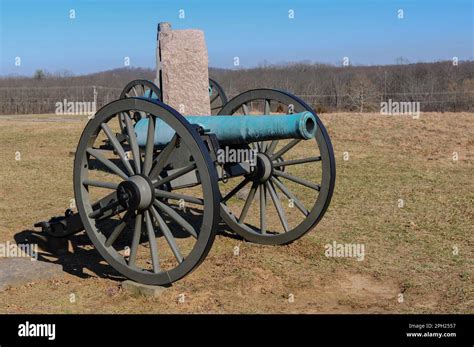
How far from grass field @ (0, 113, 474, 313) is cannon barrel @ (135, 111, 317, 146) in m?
1.23

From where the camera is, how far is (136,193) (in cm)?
453

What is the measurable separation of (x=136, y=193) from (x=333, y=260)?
7.35 ft

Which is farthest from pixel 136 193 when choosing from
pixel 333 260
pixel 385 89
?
pixel 385 89

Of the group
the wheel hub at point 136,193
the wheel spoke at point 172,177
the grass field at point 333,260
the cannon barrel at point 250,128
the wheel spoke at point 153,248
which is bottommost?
the grass field at point 333,260

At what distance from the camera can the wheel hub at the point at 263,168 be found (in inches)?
236

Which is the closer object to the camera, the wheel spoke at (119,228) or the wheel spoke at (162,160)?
the wheel spoke at (162,160)

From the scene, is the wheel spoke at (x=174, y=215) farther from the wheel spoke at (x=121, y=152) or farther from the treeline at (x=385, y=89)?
the treeline at (x=385, y=89)

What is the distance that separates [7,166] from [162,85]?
5.68m

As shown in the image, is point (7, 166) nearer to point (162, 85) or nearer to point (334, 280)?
point (162, 85)

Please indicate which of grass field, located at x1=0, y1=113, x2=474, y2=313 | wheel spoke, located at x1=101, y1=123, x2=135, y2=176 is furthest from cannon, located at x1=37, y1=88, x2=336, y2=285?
grass field, located at x1=0, y1=113, x2=474, y2=313

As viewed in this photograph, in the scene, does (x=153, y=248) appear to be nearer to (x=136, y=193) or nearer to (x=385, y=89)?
(x=136, y=193)

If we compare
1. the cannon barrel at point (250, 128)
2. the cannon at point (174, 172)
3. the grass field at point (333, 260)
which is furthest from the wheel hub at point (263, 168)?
the cannon barrel at point (250, 128)

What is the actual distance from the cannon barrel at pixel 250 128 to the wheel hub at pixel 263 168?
0.89 m
